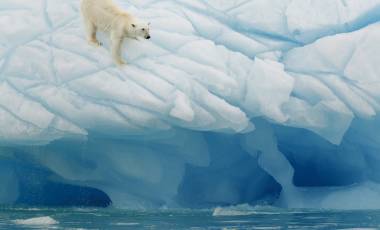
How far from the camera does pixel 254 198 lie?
994 centimetres

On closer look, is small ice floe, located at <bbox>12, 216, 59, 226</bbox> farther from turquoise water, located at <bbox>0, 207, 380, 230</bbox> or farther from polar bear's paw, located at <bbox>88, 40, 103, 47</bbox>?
polar bear's paw, located at <bbox>88, 40, 103, 47</bbox>

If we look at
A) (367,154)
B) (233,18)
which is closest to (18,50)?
(233,18)

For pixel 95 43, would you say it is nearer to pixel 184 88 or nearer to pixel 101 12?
pixel 101 12

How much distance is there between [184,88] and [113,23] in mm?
1093

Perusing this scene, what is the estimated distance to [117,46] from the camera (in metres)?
7.86

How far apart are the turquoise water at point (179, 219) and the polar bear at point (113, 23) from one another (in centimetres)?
173

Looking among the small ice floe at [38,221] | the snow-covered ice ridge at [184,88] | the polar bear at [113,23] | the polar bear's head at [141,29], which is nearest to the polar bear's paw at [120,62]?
the polar bear at [113,23]

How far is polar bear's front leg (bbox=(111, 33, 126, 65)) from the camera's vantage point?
7.82m

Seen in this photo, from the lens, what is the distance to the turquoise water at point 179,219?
6848mm

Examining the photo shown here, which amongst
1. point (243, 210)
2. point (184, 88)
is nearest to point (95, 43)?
point (184, 88)

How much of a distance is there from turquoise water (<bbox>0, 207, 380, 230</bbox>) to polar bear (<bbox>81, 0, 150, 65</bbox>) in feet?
5.67

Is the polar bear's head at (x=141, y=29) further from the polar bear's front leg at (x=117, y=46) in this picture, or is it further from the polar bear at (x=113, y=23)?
the polar bear's front leg at (x=117, y=46)

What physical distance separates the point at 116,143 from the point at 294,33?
255 cm

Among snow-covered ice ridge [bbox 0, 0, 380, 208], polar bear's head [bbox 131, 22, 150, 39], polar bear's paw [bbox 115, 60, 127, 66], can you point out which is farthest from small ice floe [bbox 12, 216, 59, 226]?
polar bear's head [bbox 131, 22, 150, 39]
